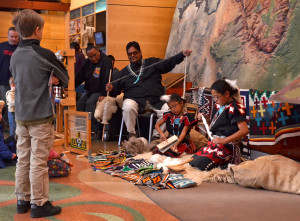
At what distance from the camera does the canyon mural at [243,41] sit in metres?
3.88

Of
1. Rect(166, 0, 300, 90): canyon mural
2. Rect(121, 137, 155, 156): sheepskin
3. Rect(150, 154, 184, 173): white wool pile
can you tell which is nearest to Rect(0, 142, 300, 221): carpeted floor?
Rect(150, 154, 184, 173): white wool pile

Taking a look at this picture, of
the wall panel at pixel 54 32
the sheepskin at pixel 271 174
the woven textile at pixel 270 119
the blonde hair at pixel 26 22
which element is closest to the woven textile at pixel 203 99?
the woven textile at pixel 270 119

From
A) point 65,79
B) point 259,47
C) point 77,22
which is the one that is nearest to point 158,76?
point 259,47

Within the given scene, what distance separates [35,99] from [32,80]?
0.38 feet

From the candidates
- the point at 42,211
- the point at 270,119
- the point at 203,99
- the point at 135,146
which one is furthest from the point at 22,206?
the point at 203,99

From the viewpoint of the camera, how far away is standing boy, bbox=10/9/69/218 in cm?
229

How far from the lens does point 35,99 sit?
2.30m

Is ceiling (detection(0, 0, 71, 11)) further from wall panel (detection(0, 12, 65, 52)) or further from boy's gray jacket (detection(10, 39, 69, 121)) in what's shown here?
boy's gray jacket (detection(10, 39, 69, 121))

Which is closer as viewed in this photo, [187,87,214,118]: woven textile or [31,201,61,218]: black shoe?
[31,201,61,218]: black shoe

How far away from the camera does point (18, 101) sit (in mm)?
2340

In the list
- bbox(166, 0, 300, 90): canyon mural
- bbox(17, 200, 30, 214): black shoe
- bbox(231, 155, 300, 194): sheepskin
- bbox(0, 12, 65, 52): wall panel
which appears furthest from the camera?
bbox(0, 12, 65, 52): wall panel

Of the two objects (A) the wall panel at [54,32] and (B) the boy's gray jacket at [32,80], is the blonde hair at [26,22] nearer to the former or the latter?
(B) the boy's gray jacket at [32,80]

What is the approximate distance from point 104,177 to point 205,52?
9.28ft

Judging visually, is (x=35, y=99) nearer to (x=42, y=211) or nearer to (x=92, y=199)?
(x=42, y=211)
